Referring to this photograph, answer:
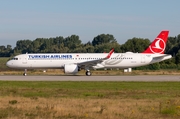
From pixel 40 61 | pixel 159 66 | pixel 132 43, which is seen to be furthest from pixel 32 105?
pixel 132 43

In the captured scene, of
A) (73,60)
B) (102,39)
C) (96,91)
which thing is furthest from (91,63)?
(102,39)

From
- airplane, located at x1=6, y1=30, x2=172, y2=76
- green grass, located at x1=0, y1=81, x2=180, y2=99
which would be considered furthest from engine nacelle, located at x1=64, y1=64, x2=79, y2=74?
green grass, located at x1=0, y1=81, x2=180, y2=99

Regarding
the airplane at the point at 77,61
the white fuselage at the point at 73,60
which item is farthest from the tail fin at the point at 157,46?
the white fuselage at the point at 73,60

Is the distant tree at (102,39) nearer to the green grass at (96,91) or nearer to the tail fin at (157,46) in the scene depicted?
the tail fin at (157,46)

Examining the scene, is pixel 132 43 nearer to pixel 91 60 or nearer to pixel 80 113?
pixel 91 60

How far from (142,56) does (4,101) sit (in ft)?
117

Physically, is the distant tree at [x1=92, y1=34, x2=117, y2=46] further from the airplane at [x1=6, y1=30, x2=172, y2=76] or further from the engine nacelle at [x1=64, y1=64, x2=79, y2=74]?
the engine nacelle at [x1=64, y1=64, x2=79, y2=74]

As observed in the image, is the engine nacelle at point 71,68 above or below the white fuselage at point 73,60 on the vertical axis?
below

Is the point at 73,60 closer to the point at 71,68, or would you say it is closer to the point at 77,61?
the point at 77,61

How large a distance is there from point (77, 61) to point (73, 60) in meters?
0.55

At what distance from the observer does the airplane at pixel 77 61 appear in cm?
5181

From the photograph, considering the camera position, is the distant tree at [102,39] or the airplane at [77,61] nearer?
the airplane at [77,61]

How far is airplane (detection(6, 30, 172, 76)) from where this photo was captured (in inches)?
2040

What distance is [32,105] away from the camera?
18750mm
